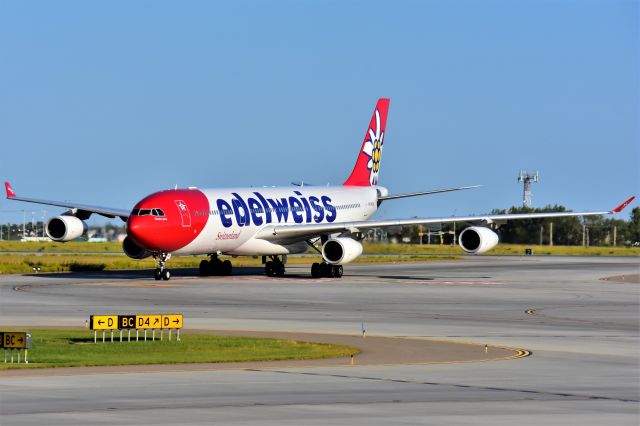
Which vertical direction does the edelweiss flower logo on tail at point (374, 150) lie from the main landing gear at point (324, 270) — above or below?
above

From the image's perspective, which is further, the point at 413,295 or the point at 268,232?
the point at 268,232

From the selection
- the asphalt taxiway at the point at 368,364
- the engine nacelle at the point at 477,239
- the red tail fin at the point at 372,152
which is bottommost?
the asphalt taxiway at the point at 368,364

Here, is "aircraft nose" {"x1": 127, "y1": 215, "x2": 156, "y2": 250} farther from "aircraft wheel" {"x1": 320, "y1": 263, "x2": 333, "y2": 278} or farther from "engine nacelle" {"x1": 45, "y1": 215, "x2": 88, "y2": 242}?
"aircraft wheel" {"x1": 320, "y1": 263, "x2": 333, "y2": 278}

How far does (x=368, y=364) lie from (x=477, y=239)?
4190cm

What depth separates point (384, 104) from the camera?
8812 cm

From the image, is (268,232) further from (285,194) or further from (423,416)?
(423,416)

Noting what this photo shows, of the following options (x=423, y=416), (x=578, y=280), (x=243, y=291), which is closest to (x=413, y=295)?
(x=243, y=291)

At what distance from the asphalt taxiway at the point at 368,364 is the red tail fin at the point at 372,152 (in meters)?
9.89

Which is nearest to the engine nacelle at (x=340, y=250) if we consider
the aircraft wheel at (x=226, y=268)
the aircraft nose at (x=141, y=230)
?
the aircraft wheel at (x=226, y=268)

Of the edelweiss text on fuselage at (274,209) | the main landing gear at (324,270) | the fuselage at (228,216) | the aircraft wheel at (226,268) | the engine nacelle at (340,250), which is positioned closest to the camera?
the fuselage at (228,216)

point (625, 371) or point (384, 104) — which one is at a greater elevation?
point (384, 104)

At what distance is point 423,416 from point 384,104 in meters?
66.8

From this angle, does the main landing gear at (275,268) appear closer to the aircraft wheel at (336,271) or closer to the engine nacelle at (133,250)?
the aircraft wheel at (336,271)

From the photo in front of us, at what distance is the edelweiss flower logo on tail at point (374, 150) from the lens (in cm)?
8594
